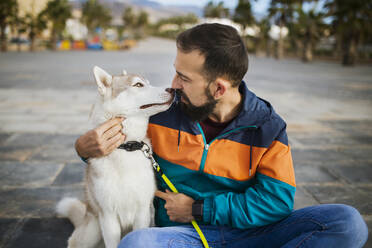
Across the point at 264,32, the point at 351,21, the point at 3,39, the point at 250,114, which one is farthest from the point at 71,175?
the point at 264,32

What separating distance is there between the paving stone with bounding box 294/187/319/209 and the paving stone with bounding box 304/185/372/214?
7 centimetres

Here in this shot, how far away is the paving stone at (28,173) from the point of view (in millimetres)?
3217

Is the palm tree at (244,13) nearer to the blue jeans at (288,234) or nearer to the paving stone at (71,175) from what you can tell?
the paving stone at (71,175)

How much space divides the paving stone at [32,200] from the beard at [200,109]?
1703 mm

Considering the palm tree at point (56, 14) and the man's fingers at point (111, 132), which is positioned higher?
the palm tree at point (56, 14)

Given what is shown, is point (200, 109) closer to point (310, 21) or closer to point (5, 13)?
point (310, 21)

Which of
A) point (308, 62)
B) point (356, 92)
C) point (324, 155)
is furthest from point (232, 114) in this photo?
point (308, 62)

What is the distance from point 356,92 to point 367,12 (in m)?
11.9

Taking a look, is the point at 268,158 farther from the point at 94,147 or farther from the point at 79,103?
the point at 79,103

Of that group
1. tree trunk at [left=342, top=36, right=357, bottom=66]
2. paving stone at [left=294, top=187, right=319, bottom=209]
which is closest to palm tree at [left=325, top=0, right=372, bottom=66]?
tree trunk at [left=342, top=36, right=357, bottom=66]

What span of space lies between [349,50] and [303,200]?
67.2 feet

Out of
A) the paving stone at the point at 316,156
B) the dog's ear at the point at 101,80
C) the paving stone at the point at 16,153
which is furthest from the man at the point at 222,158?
the paving stone at the point at 16,153

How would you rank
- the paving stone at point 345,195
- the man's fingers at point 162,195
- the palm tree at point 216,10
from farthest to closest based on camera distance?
the palm tree at point 216,10 → the paving stone at point 345,195 → the man's fingers at point 162,195

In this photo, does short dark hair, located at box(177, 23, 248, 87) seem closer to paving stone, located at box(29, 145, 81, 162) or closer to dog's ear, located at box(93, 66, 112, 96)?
dog's ear, located at box(93, 66, 112, 96)
